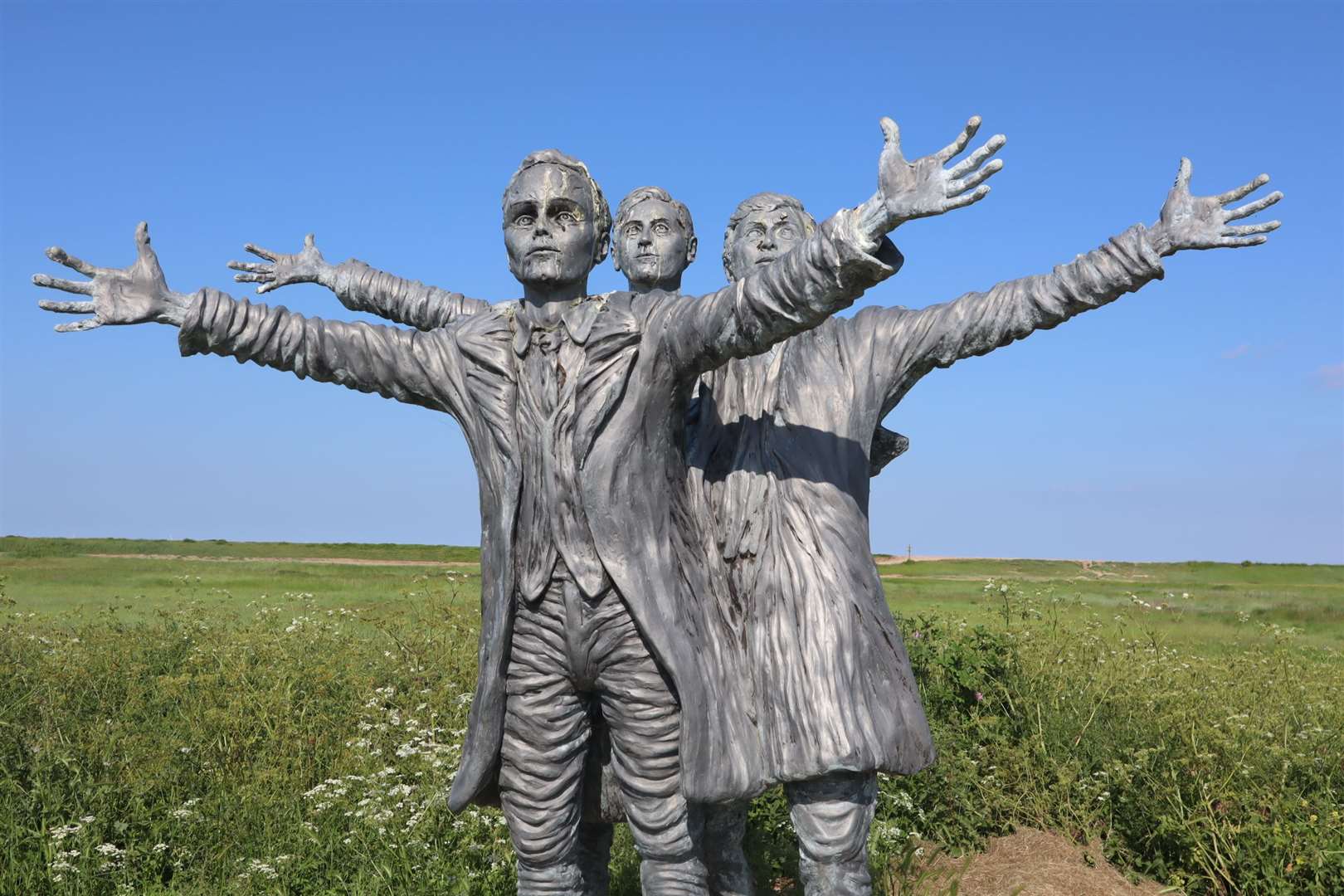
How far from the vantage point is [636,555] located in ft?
10.9

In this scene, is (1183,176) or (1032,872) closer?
(1183,176)

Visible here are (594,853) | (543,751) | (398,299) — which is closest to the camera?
(543,751)

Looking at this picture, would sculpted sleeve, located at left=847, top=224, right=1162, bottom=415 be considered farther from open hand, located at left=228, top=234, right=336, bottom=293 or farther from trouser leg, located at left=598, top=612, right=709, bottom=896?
open hand, located at left=228, top=234, right=336, bottom=293

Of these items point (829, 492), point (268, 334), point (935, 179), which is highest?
point (935, 179)

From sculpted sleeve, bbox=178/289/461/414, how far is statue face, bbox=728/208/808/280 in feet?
3.45

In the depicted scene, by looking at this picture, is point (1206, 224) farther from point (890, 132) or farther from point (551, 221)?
point (551, 221)

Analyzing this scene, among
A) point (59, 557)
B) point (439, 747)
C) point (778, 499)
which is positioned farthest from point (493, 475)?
point (59, 557)

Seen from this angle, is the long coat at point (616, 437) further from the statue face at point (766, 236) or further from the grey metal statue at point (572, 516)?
the statue face at point (766, 236)

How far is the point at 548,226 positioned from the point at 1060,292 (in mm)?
1525

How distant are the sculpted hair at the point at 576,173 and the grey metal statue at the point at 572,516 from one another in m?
0.01

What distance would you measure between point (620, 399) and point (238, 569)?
572 inches

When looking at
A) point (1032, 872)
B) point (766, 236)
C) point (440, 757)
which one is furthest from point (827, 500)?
point (1032, 872)

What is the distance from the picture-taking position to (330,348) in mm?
3613

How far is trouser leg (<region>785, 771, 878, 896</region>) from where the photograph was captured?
353 centimetres
